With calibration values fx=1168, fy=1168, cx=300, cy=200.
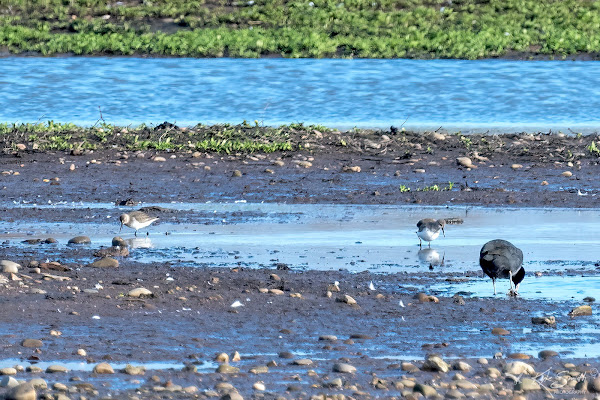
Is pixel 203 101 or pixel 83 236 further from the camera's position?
pixel 203 101

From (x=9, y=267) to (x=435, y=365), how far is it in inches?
137

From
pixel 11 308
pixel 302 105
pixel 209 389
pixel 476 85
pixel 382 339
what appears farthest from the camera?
pixel 476 85

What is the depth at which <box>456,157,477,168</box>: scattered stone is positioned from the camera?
14.2 meters

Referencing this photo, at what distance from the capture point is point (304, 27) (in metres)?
28.8

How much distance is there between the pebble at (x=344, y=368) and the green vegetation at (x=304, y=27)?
2117 centimetres

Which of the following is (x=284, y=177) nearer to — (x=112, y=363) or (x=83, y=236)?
(x=83, y=236)

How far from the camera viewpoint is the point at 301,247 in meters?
9.45

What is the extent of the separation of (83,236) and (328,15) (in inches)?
826

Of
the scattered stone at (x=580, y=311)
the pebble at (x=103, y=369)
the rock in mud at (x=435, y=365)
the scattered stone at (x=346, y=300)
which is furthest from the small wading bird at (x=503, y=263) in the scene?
the pebble at (x=103, y=369)

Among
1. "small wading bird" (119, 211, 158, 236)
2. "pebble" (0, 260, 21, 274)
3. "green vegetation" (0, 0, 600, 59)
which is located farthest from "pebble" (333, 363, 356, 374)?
"green vegetation" (0, 0, 600, 59)

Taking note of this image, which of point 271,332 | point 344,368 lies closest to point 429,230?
point 271,332

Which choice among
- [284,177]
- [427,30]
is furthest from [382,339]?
[427,30]

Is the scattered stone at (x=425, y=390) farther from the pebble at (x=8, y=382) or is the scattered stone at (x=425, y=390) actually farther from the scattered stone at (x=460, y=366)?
the pebble at (x=8, y=382)

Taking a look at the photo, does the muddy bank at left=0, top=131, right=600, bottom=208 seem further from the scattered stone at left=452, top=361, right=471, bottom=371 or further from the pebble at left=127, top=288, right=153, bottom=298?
the scattered stone at left=452, top=361, right=471, bottom=371
